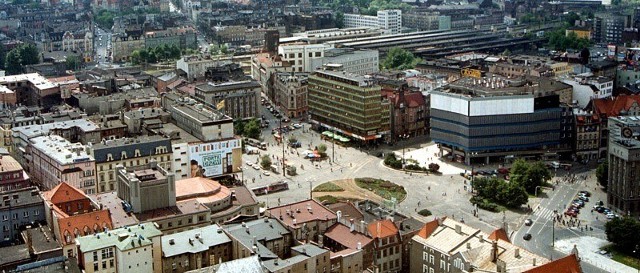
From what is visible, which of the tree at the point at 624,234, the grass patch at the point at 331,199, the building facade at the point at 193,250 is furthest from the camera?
the grass patch at the point at 331,199

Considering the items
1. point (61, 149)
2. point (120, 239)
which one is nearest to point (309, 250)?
point (120, 239)

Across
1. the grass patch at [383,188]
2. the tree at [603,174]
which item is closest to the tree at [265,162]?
the grass patch at [383,188]

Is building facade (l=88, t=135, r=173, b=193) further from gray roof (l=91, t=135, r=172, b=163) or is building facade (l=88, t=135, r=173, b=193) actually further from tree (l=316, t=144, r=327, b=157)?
tree (l=316, t=144, r=327, b=157)

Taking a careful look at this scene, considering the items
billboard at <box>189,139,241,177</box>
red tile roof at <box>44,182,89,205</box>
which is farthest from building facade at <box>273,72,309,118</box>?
red tile roof at <box>44,182,89,205</box>

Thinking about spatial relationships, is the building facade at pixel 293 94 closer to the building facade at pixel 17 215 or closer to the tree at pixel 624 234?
the building facade at pixel 17 215

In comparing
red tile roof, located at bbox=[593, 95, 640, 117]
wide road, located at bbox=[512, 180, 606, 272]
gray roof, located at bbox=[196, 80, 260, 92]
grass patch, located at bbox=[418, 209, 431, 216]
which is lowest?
wide road, located at bbox=[512, 180, 606, 272]

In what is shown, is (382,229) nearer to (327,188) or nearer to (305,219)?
(305,219)
